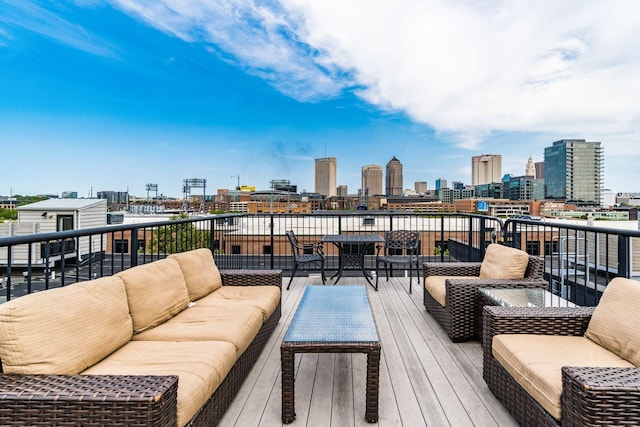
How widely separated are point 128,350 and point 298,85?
18.6 m

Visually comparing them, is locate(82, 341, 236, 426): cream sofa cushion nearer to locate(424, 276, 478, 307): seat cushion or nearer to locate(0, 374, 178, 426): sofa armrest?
locate(0, 374, 178, 426): sofa armrest

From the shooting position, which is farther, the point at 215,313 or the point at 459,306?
the point at 459,306

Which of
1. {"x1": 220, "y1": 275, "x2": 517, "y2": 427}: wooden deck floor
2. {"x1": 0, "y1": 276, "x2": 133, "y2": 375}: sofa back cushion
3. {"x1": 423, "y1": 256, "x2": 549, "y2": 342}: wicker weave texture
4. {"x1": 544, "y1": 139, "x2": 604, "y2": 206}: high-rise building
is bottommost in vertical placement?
{"x1": 220, "y1": 275, "x2": 517, "y2": 427}: wooden deck floor

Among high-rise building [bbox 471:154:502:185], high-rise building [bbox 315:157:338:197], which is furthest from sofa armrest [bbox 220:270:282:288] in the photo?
high-rise building [bbox 471:154:502:185]

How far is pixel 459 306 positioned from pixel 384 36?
762cm

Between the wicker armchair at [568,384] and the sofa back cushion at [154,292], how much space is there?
2.28 metres

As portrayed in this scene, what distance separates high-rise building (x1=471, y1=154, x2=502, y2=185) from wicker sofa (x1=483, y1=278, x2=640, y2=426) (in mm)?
42766

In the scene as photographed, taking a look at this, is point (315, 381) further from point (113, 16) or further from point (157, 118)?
point (157, 118)

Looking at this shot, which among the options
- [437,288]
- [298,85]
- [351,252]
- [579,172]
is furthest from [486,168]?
[437,288]

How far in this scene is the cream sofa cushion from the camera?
146cm

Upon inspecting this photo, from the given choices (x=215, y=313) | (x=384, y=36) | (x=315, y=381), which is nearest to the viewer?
(x=315, y=381)

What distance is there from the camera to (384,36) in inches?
326

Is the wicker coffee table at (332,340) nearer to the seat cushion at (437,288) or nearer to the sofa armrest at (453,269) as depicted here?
the seat cushion at (437,288)

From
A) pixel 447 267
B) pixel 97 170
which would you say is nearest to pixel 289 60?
pixel 447 267
